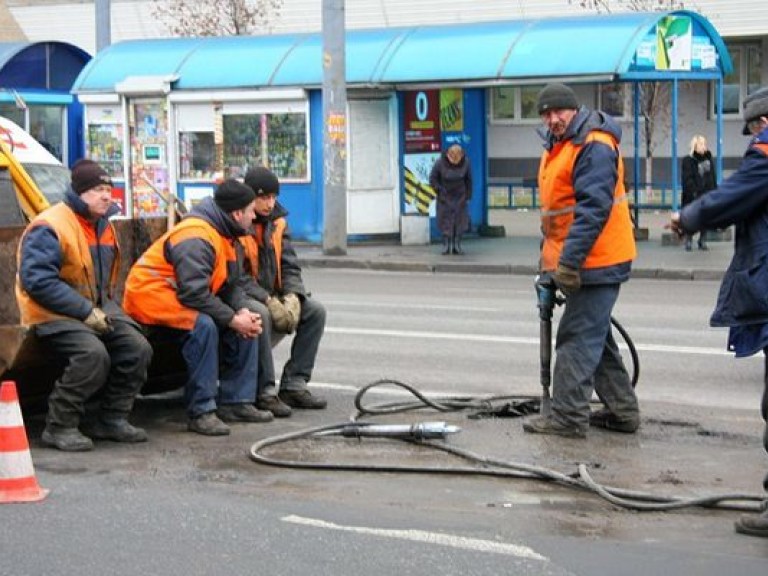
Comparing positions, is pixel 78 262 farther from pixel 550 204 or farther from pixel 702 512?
pixel 702 512

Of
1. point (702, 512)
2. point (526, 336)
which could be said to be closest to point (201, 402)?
point (702, 512)

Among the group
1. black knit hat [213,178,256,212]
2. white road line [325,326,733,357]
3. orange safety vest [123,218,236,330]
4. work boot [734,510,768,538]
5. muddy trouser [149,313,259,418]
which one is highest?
black knit hat [213,178,256,212]

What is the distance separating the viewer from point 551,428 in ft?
26.8

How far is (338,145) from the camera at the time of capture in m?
21.7

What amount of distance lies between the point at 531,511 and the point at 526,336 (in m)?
6.27

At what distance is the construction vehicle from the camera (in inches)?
310

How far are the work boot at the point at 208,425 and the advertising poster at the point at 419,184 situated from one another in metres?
15.4

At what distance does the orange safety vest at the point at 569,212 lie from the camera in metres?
7.82

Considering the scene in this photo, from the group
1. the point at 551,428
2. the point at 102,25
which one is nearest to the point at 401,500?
the point at 551,428

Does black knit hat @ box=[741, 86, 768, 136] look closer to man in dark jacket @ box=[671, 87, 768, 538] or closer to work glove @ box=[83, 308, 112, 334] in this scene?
man in dark jacket @ box=[671, 87, 768, 538]

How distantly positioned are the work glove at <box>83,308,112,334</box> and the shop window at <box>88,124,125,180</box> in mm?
17552

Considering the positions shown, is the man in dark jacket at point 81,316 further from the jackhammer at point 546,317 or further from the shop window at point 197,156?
the shop window at point 197,156

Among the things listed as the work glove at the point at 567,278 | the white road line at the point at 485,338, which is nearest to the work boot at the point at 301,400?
the work glove at the point at 567,278

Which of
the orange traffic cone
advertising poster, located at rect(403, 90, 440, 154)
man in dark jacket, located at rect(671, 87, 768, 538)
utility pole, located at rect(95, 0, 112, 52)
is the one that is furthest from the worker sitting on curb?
utility pole, located at rect(95, 0, 112, 52)
